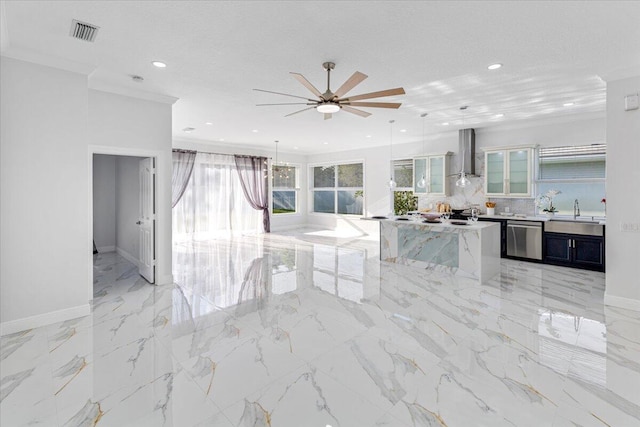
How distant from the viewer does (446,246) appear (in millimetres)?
5234

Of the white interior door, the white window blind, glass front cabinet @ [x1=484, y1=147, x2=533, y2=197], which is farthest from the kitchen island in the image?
the white interior door

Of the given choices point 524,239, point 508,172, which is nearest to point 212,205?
point 508,172

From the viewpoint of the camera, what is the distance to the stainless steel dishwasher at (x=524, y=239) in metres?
5.91

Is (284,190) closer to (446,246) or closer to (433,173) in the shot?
(433,173)

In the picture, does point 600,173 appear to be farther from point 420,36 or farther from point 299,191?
point 299,191

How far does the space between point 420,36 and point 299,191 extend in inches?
332

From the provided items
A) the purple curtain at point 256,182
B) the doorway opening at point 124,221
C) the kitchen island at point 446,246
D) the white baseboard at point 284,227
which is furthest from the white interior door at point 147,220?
the white baseboard at point 284,227

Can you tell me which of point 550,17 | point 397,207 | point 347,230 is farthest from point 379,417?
point 347,230

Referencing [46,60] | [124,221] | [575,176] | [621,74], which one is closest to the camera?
[46,60]

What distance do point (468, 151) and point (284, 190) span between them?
581 centimetres

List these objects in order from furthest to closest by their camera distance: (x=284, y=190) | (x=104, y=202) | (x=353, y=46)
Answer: (x=284, y=190)
(x=104, y=202)
(x=353, y=46)

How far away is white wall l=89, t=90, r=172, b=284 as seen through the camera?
404 cm

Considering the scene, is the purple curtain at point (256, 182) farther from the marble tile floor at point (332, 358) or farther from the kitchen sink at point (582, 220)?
the kitchen sink at point (582, 220)

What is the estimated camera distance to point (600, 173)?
577cm
